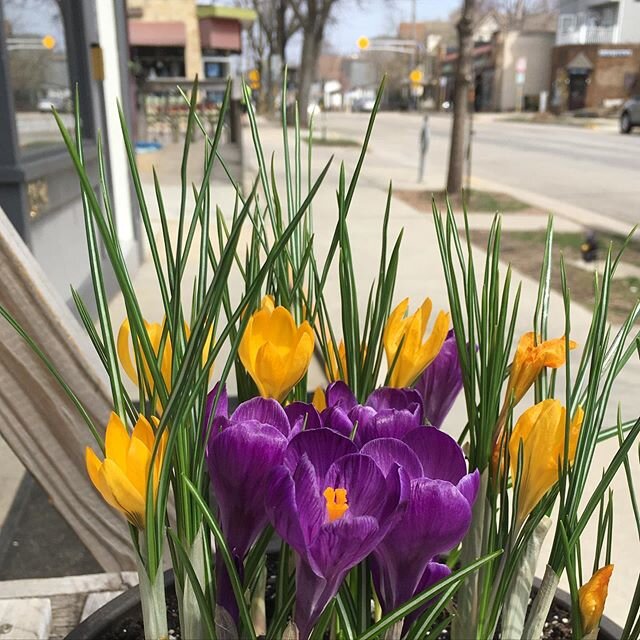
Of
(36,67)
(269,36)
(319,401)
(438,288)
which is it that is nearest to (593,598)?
(319,401)

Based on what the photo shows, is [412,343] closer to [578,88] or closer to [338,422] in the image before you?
[338,422]

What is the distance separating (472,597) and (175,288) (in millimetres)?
405

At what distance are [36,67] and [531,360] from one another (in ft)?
11.5

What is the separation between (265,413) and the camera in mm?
614

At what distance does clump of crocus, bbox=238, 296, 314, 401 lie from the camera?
645mm

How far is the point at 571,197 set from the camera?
10.8 m

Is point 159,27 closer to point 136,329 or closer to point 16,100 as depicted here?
point 16,100

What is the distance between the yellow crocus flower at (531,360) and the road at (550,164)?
8530 mm

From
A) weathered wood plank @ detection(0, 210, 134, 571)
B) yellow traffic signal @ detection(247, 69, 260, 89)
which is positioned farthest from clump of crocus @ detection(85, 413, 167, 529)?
yellow traffic signal @ detection(247, 69, 260, 89)

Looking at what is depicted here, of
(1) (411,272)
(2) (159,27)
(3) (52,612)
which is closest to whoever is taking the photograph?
(3) (52,612)

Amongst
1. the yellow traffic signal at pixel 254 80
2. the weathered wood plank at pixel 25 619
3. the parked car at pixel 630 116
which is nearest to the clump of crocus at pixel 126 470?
the weathered wood plank at pixel 25 619

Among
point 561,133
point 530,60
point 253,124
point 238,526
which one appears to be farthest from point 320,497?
point 530,60

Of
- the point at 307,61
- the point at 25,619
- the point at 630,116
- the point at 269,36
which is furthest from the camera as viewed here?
the point at 269,36

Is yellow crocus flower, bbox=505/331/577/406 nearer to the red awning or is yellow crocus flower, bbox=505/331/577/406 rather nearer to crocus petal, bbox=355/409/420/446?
crocus petal, bbox=355/409/420/446
